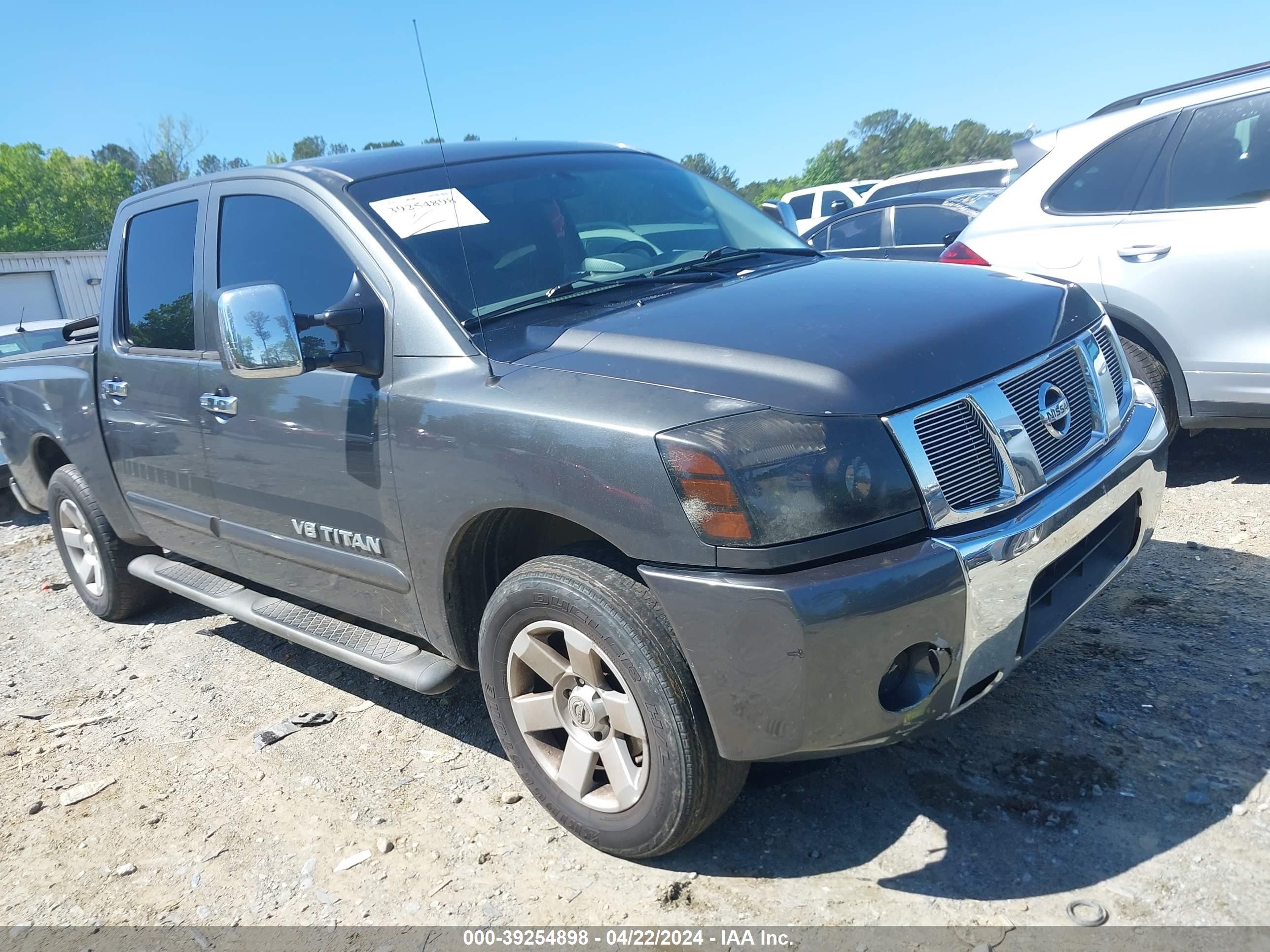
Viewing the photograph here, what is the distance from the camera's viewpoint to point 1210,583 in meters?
3.87

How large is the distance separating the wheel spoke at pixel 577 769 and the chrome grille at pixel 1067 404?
140 cm

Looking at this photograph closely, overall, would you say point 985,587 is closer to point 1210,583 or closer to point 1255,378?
point 1210,583

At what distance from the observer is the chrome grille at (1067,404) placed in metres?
2.50

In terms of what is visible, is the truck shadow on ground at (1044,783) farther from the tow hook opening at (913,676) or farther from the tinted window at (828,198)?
the tinted window at (828,198)

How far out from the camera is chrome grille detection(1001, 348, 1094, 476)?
2.50 meters

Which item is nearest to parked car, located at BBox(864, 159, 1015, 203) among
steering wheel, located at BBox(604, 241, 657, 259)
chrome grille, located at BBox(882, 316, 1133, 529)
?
steering wheel, located at BBox(604, 241, 657, 259)

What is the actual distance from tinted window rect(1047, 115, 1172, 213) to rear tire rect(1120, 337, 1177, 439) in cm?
71

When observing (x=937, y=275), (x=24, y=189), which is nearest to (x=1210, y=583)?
(x=937, y=275)

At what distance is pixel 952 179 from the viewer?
1338 cm

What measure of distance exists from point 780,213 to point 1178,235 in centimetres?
185

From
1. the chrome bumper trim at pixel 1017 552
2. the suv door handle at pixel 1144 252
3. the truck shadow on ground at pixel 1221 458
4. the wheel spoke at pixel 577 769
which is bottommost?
the truck shadow on ground at pixel 1221 458

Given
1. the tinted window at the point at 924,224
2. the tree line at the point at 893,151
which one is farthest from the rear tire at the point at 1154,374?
the tree line at the point at 893,151

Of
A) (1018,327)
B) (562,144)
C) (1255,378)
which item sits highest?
(562,144)

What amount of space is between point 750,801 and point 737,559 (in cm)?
105
